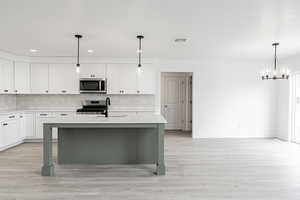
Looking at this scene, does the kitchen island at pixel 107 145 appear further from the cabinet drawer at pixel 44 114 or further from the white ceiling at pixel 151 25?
the cabinet drawer at pixel 44 114

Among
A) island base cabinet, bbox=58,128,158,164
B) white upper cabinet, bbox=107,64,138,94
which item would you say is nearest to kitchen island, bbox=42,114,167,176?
island base cabinet, bbox=58,128,158,164

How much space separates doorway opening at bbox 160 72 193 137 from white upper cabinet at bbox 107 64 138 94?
2.14 metres

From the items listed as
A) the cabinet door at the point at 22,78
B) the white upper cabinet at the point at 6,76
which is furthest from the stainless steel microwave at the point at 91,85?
the white upper cabinet at the point at 6,76

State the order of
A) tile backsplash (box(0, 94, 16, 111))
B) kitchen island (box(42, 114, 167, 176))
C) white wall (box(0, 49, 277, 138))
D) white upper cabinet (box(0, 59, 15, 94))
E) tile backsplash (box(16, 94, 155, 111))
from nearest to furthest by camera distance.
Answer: kitchen island (box(42, 114, 167, 176)) → white upper cabinet (box(0, 59, 15, 94)) → tile backsplash (box(0, 94, 16, 111)) → tile backsplash (box(16, 94, 155, 111)) → white wall (box(0, 49, 277, 138))

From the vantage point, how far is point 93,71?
581 centimetres

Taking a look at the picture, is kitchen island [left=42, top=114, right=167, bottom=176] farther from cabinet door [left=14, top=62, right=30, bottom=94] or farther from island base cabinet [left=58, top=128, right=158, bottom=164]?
cabinet door [left=14, top=62, right=30, bottom=94]

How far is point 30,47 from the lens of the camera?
4637 millimetres

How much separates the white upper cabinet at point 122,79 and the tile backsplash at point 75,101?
0.38 meters

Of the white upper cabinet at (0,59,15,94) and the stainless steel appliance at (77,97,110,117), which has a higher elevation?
the white upper cabinet at (0,59,15,94)

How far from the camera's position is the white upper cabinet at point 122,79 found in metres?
Answer: 5.84

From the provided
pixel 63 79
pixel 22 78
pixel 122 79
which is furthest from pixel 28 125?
pixel 122 79

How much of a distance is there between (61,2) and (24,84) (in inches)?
159

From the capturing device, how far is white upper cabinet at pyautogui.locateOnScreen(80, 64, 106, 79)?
579 cm

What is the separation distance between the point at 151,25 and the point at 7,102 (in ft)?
15.5
